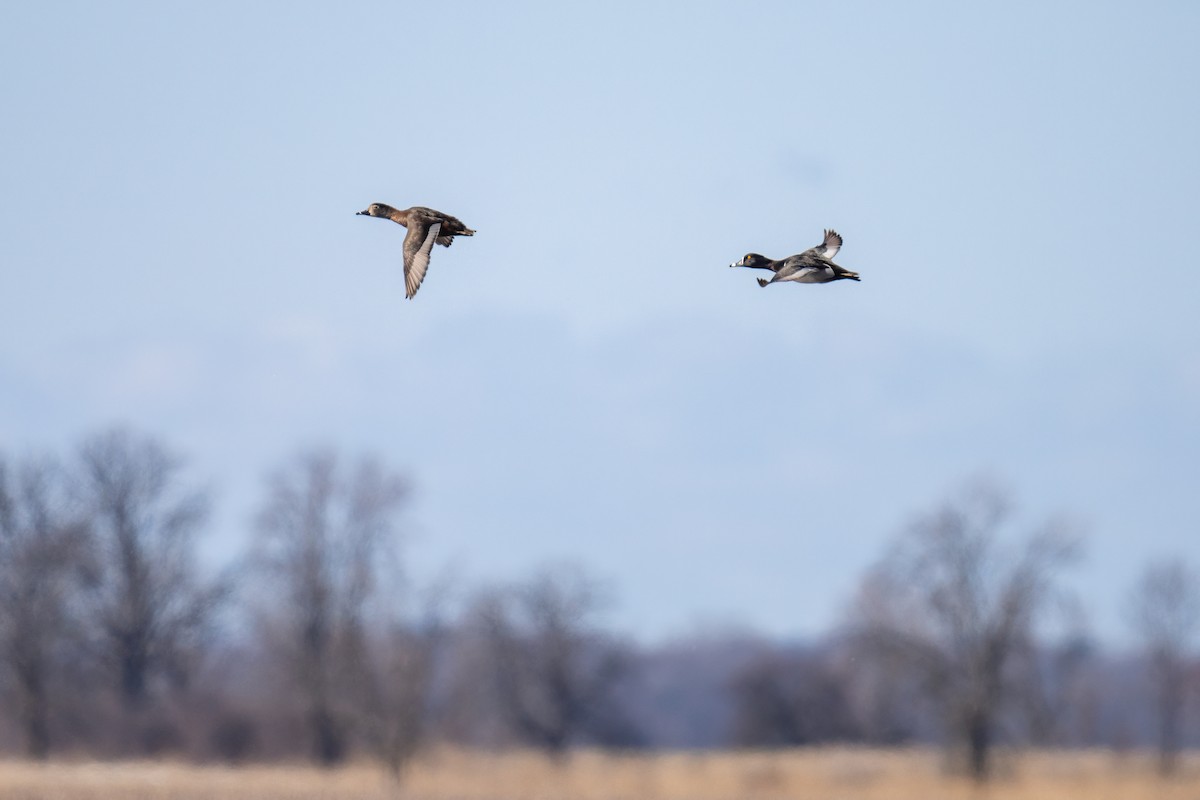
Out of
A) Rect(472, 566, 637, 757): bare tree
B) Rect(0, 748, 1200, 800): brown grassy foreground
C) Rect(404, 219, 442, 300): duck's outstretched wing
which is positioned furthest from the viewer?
Rect(472, 566, 637, 757): bare tree

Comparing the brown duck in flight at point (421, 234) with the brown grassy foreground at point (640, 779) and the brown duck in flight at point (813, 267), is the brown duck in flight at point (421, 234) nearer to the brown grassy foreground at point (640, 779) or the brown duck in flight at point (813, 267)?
the brown duck in flight at point (813, 267)

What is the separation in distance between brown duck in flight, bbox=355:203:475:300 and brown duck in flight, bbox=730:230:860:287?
3.10 meters

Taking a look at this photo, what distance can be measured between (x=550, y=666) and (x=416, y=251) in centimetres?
4922

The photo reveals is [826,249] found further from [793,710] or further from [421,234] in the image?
[793,710]

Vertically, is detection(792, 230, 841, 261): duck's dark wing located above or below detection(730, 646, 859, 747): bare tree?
above

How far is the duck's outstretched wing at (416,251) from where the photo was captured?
19155mm

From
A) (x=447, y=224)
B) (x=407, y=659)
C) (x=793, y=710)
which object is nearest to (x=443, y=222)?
(x=447, y=224)

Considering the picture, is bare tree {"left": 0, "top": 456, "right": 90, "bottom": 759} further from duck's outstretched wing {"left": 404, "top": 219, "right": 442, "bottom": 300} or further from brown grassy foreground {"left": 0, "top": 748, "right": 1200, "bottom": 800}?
duck's outstretched wing {"left": 404, "top": 219, "right": 442, "bottom": 300}

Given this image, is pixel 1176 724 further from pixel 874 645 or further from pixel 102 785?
pixel 102 785

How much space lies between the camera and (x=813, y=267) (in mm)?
20453

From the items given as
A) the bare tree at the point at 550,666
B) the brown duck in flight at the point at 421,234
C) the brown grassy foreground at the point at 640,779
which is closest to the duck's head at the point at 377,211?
the brown duck in flight at the point at 421,234

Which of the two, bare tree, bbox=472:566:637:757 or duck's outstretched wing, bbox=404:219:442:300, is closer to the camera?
duck's outstretched wing, bbox=404:219:442:300

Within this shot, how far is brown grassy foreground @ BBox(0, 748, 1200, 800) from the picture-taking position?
37.6m

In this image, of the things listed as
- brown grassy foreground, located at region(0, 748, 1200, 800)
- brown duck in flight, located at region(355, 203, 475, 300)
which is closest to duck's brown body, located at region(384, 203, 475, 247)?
brown duck in flight, located at region(355, 203, 475, 300)
